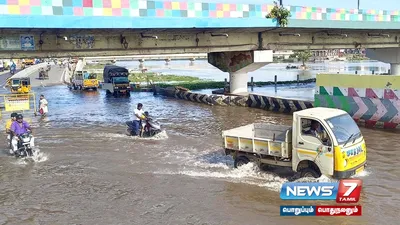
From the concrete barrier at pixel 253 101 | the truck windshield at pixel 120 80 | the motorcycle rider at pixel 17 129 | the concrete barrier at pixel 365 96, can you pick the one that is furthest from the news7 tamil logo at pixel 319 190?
the truck windshield at pixel 120 80

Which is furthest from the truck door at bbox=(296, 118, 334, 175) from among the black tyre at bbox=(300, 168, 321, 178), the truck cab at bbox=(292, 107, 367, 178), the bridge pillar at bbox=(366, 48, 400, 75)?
the bridge pillar at bbox=(366, 48, 400, 75)

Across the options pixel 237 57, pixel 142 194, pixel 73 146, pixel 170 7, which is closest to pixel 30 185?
pixel 142 194

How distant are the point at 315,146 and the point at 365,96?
1039 centimetres

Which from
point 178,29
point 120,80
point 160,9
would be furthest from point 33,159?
point 120,80

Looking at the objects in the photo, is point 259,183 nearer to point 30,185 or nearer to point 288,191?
point 288,191

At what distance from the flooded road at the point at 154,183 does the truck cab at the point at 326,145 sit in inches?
34.4

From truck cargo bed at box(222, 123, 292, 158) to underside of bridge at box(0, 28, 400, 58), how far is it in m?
12.5

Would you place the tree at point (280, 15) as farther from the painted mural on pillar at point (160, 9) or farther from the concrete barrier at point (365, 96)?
the concrete barrier at point (365, 96)

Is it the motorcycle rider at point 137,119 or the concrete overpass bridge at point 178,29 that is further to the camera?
the concrete overpass bridge at point 178,29

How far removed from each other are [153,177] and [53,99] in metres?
26.4

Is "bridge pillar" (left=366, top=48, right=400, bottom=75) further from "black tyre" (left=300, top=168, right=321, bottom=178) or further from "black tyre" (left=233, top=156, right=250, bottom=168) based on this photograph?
"black tyre" (left=300, top=168, right=321, bottom=178)

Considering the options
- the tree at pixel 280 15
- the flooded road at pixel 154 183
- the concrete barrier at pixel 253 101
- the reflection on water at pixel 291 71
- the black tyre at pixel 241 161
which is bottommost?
the flooded road at pixel 154 183

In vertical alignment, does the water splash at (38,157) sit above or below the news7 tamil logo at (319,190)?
below

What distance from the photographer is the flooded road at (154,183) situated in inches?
353
